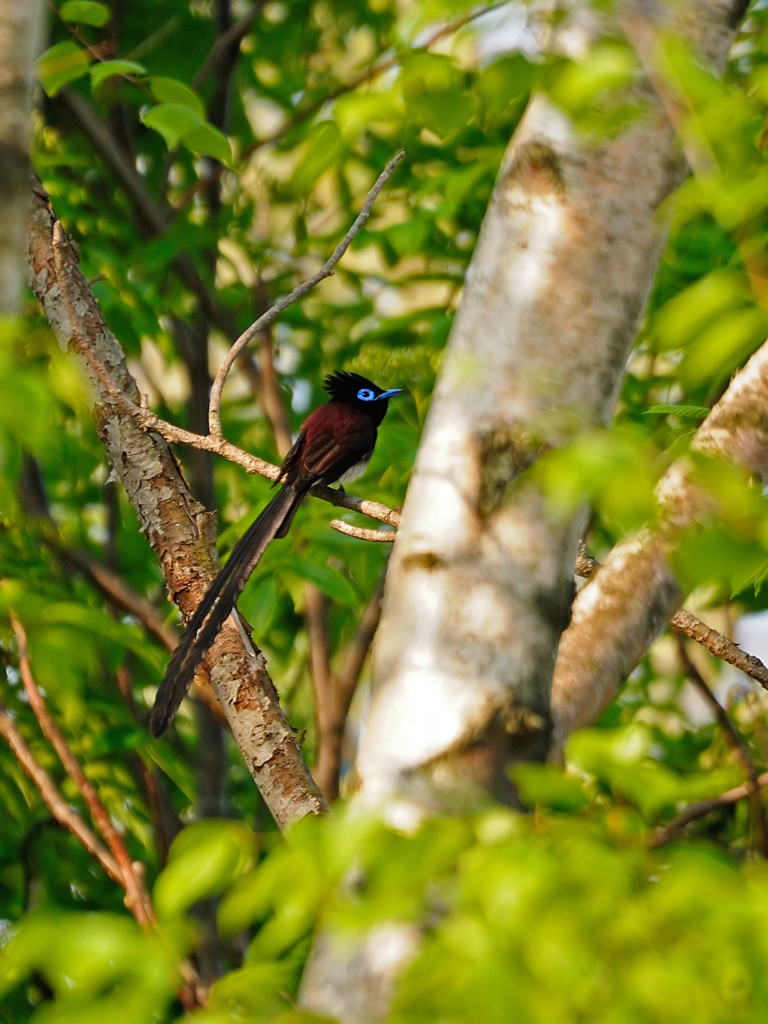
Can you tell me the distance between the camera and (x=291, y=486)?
4266 mm

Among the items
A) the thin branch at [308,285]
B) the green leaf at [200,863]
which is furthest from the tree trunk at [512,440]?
the thin branch at [308,285]

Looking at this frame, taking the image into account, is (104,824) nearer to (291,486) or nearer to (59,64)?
(291,486)

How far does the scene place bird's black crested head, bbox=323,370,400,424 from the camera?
584 cm

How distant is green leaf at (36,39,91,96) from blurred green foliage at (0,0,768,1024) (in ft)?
0.05

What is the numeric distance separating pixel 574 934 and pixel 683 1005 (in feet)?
0.45

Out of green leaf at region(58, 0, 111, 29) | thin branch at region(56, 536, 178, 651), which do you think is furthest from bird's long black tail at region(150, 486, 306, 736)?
green leaf at region(58, 0, 111, 29)

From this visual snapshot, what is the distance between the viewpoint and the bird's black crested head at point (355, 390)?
19.2ft

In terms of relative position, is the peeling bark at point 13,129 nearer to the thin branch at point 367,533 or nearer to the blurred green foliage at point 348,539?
the blurred green foliage at point 348,539

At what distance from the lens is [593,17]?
1.84 meters

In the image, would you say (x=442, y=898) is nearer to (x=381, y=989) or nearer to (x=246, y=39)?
(x=381, y=989)

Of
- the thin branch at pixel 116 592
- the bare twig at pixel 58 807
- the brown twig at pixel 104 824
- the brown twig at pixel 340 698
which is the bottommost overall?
the brown twig at pixel 340 698

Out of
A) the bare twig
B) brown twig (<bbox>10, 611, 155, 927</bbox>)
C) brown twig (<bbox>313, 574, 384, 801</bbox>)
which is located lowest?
brown twig (<bbox>313, 574, 384, 801</bbox>)

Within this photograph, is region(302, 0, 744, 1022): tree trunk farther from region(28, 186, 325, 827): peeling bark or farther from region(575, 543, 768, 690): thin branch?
region(575, 543, 768, 690): thin branch

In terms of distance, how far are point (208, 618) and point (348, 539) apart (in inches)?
43.8
